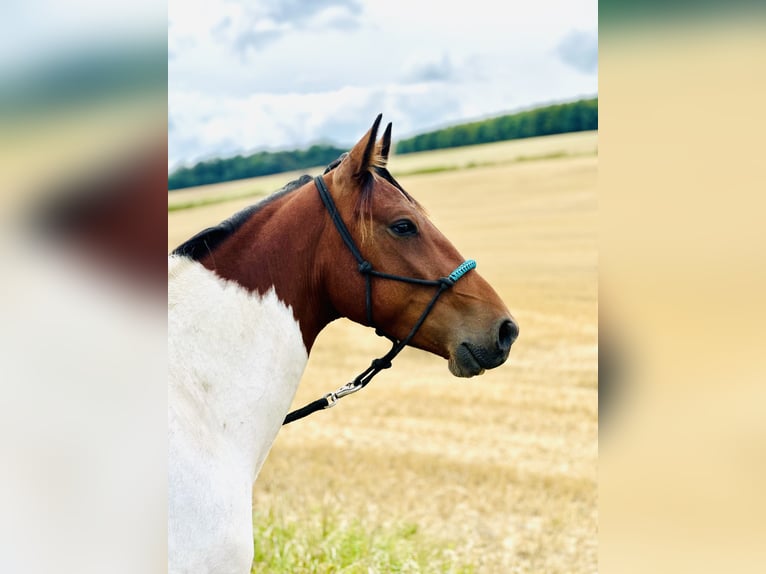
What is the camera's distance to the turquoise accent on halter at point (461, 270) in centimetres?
316

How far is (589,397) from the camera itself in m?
15.5

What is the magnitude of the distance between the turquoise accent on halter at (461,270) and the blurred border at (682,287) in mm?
1925

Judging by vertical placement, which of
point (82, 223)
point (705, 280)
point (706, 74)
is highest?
point (706, 74)

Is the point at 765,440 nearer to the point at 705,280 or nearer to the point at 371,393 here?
the point at 705,280

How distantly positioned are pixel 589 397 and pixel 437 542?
9495 mm

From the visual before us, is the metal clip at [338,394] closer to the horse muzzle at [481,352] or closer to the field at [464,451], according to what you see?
the horse muzzle at [481,352]

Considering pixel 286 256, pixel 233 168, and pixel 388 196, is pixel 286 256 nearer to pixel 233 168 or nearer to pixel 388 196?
pixel 388 196

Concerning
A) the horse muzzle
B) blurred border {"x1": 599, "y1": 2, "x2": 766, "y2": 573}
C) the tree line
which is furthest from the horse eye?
the tree line

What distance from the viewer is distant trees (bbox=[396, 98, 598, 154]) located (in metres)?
40.4

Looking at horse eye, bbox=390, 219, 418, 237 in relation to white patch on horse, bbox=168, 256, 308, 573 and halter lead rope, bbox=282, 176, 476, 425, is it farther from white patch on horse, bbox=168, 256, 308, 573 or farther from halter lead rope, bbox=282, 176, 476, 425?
white patch on horse, bbox=168, 256, 308, 573

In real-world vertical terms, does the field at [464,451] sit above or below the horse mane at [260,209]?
below

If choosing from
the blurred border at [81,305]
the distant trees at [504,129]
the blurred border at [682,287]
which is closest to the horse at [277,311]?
the blurred border at [81,305]

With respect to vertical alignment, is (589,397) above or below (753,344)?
below

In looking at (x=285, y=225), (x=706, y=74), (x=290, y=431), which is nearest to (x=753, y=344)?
(x=706, y=74)
